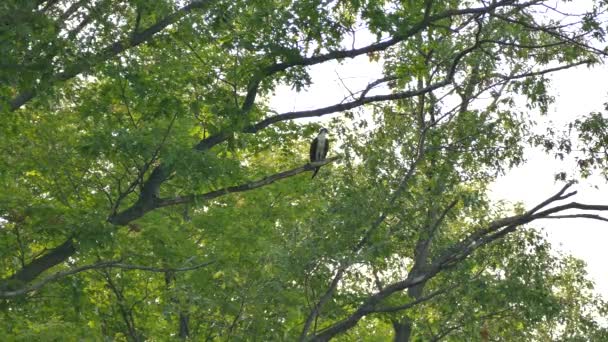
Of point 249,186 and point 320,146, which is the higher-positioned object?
point 320,146

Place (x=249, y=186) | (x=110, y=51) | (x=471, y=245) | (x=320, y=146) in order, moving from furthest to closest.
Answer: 1. (x=320, y=146)
2. (x=471, y=245)
3. (x=249, y=186)
4. (x=110, y=51)

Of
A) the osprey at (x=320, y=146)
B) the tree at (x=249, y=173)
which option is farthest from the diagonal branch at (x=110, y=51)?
the osprey at (x=320, y=146)

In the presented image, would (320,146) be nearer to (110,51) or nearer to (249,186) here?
(249,186)

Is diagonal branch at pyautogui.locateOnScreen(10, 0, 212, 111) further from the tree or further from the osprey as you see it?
the osprey

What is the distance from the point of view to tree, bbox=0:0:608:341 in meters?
13.5

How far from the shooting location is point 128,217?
546 inches

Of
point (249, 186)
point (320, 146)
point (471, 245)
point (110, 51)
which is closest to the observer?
point (110, 51)

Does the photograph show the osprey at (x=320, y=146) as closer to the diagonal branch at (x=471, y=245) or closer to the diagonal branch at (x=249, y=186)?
the diagonal branch at (x=471, y=245)

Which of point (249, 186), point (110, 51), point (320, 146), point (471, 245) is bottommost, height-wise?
point (249, 186)

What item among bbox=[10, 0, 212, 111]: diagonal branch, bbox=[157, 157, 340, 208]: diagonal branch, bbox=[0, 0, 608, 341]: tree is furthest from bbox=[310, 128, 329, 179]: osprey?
bbox=[10, 0, 212, 111]: diagonal branch

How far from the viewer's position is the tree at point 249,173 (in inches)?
533

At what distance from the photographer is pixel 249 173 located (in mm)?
20312

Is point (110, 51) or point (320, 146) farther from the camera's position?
point (320, 146)

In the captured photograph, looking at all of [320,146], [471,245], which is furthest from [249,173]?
[471,245]
